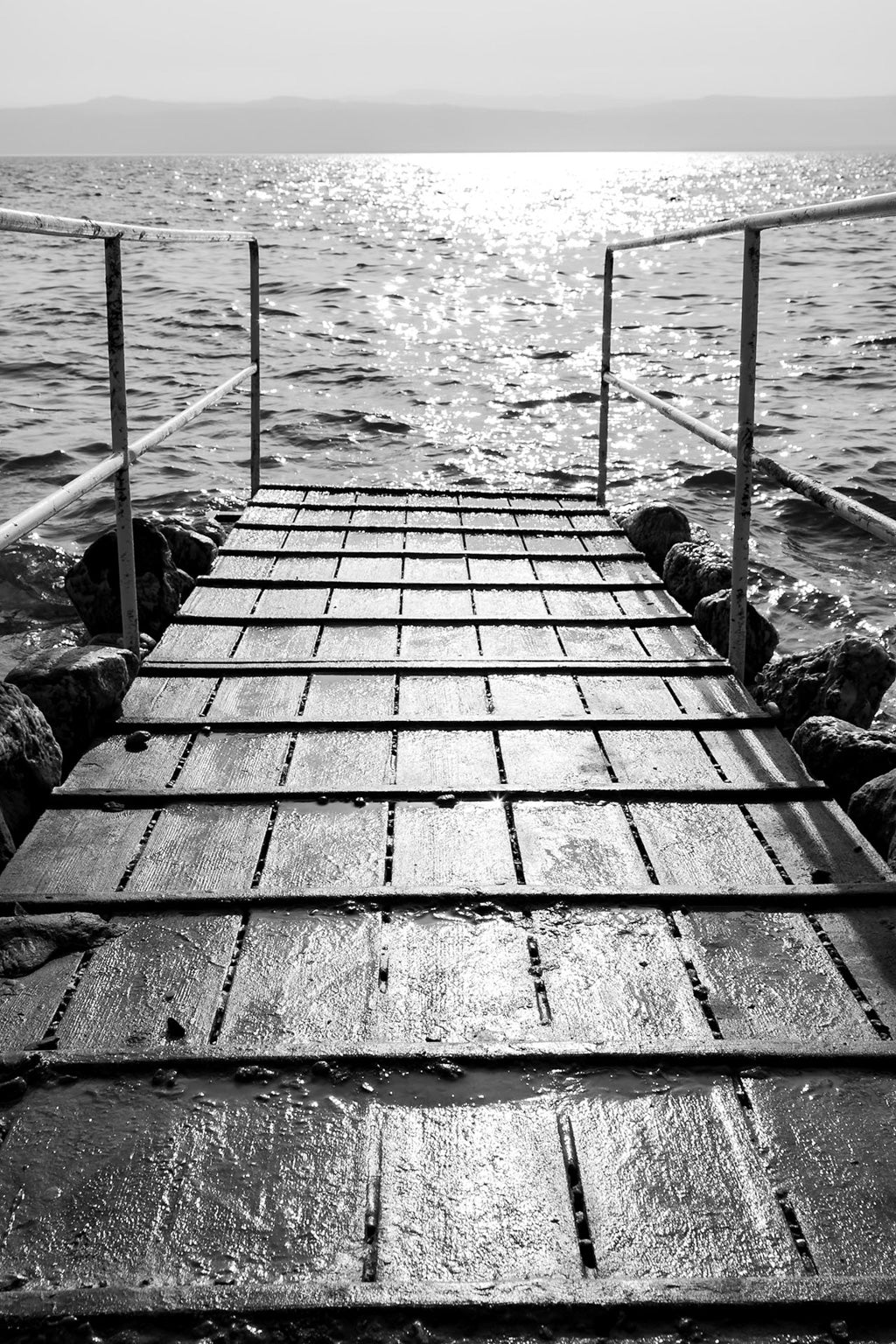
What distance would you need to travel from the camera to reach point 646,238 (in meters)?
5.01

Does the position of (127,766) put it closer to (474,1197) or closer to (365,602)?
(365,602)

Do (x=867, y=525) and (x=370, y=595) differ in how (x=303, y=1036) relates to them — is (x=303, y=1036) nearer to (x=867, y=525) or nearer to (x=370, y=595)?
(x=867, y=525)

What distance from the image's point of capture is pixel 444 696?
3758 mm

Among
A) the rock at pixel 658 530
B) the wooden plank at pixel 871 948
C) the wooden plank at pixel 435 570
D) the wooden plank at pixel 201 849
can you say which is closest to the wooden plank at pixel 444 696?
the wooden plank at pixel 201 849

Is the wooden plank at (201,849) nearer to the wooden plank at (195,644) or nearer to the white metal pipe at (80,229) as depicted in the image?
the wooden plank at (195,644)

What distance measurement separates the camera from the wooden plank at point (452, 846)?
8.77ft

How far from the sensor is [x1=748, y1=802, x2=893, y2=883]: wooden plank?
8.95ft

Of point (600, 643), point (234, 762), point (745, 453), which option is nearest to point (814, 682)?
point (600, 643)

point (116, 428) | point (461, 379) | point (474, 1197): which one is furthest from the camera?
point (461, 379)

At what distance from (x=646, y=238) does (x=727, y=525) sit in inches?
210

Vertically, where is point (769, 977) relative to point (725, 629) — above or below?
below

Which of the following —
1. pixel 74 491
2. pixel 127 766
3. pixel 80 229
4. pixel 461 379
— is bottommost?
pixel 127 766

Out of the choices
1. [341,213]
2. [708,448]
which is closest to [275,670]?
[708,448]

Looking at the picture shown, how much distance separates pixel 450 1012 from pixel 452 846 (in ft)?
2.06
